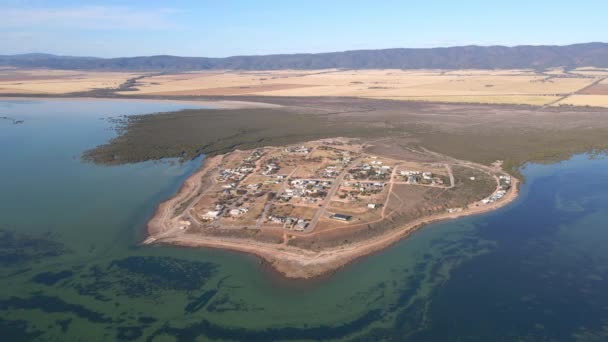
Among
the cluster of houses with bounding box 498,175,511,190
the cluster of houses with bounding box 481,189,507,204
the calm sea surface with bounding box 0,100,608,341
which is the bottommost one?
the calm sea surface with bounding box 0,100,608,341

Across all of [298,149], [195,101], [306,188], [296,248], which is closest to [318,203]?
[306,188]

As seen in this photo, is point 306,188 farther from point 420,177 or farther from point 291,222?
point 420,177

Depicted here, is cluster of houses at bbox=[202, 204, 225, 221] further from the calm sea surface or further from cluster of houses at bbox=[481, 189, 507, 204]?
cluster of houses at bbox=[481, 189, 507, 204]

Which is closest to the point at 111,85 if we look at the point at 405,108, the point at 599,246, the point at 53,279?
the point at 405,108

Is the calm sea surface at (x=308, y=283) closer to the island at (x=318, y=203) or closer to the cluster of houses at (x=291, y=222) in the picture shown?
the island at (x=318, y=203)

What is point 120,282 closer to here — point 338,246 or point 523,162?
point 338,246

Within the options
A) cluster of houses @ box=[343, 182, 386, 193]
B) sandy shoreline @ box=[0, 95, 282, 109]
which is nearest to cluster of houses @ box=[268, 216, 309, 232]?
cluster of houses @ box=[343, 182, 386, 193]
